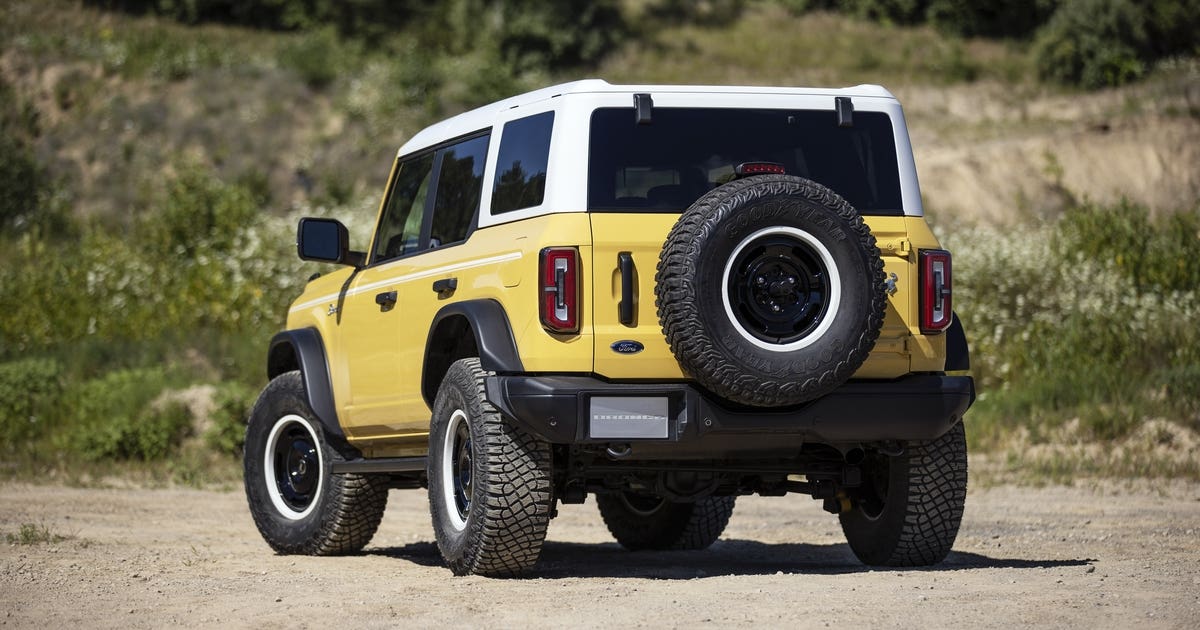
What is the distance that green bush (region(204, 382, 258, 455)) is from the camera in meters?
16.3

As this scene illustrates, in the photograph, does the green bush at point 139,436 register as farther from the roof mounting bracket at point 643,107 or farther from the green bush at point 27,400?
the roof mounting bracket at point 643,107

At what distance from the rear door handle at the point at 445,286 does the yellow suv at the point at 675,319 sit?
0.01m

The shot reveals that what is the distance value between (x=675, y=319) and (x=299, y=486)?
378 cm

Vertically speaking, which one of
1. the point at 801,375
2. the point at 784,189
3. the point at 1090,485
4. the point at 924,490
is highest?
the point at 784,189

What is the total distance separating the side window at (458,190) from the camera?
7.52 metres

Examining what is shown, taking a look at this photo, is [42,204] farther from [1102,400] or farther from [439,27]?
[1102,400]

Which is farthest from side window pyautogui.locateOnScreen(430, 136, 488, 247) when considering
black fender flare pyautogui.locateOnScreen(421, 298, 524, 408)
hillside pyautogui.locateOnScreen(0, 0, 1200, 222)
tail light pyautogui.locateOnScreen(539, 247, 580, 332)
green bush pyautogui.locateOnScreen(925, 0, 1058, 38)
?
green bush pyautogui.locateOnScreen(925, 0, 1058, 38)

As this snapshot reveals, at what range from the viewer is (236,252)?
22594mm

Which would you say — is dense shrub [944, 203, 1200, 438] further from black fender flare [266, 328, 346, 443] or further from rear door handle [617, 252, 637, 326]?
rear door handle [617, 252, 637, 326]

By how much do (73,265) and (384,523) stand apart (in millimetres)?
13546

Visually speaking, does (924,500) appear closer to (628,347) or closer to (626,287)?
(628,347)

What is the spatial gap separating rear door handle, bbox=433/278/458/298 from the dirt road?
132 cm

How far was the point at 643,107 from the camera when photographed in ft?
22.3

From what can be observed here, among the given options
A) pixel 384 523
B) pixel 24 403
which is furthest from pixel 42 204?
pixel 384 523
